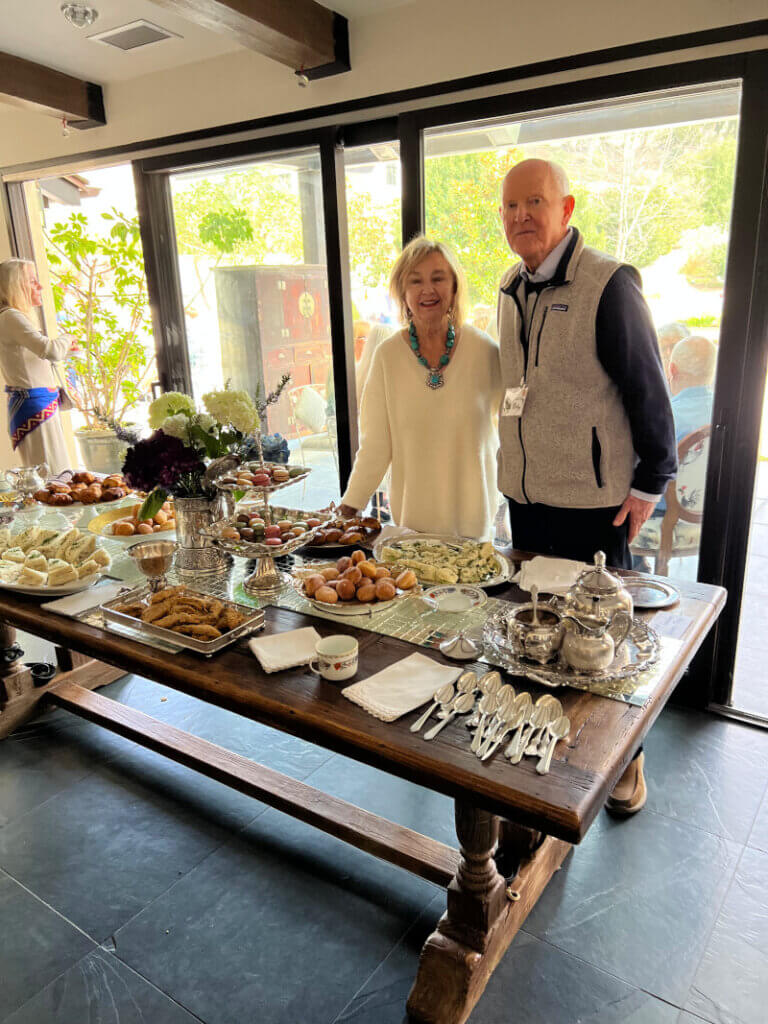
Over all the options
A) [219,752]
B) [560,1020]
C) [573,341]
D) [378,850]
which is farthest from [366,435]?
[560,1020]

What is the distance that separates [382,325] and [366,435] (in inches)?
41.9

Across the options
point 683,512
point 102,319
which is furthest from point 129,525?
point 102,319

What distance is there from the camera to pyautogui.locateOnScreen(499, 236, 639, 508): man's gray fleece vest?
192 cm

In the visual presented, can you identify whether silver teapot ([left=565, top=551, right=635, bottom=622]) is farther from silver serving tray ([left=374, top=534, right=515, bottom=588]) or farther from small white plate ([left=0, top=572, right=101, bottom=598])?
small white plate ([left=0, top=572, right=101, bottom=598])

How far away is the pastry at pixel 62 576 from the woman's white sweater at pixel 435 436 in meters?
0.87

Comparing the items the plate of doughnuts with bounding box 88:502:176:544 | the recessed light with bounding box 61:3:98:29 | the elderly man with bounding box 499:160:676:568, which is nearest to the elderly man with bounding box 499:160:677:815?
the elderly man with bounding box 499:160:676:568

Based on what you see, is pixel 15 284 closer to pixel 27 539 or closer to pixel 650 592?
pixel 27 539

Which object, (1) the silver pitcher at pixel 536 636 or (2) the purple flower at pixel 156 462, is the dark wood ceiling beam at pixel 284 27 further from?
(1) the silver pitcher at pixel 536 636

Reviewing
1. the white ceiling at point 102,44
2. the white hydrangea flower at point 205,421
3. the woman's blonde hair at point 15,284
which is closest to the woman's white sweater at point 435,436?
the white hydrangea flower at point 205,421

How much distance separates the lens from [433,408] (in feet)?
7.23

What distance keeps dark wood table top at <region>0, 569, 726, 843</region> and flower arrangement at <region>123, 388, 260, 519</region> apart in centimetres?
37

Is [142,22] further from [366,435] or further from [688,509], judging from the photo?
[688,509]

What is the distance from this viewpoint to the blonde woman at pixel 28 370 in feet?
13.0

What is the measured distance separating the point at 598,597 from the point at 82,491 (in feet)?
6.26
